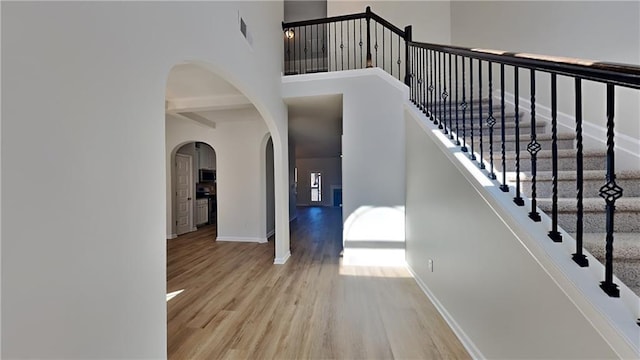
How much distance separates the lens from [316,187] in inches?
509

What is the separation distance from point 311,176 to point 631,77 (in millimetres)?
12190

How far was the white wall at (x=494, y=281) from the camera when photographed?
950 millimetres

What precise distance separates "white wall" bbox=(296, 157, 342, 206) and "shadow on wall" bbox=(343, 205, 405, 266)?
29.7 ft

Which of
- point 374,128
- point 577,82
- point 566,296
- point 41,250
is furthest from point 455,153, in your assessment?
point 41,250

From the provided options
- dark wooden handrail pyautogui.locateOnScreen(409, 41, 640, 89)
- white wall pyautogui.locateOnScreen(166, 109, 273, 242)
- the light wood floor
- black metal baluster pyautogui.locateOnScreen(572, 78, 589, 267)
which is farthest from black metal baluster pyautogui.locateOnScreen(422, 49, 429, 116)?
white wall pyautogui.locateOnScreen(166, 109, 273, 242)

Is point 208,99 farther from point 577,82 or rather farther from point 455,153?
point 577,82

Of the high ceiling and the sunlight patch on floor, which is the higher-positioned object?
the high ceiling

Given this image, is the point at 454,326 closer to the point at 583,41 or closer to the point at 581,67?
the point at 581,67

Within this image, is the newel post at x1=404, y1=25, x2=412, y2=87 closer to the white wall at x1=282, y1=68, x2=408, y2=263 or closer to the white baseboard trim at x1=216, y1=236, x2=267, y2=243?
the white wall at x1=282, y1=68, x2=408, y2=263

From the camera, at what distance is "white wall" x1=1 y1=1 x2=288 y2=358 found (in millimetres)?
784

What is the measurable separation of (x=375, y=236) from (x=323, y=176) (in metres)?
9.34

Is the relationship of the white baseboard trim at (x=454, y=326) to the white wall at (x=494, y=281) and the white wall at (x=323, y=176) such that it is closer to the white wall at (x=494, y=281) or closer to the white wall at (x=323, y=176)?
the white wall at (x=494, y=281)

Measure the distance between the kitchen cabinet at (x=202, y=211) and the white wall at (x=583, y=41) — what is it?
23.1ft

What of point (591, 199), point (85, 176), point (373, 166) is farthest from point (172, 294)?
point (591, 199)
